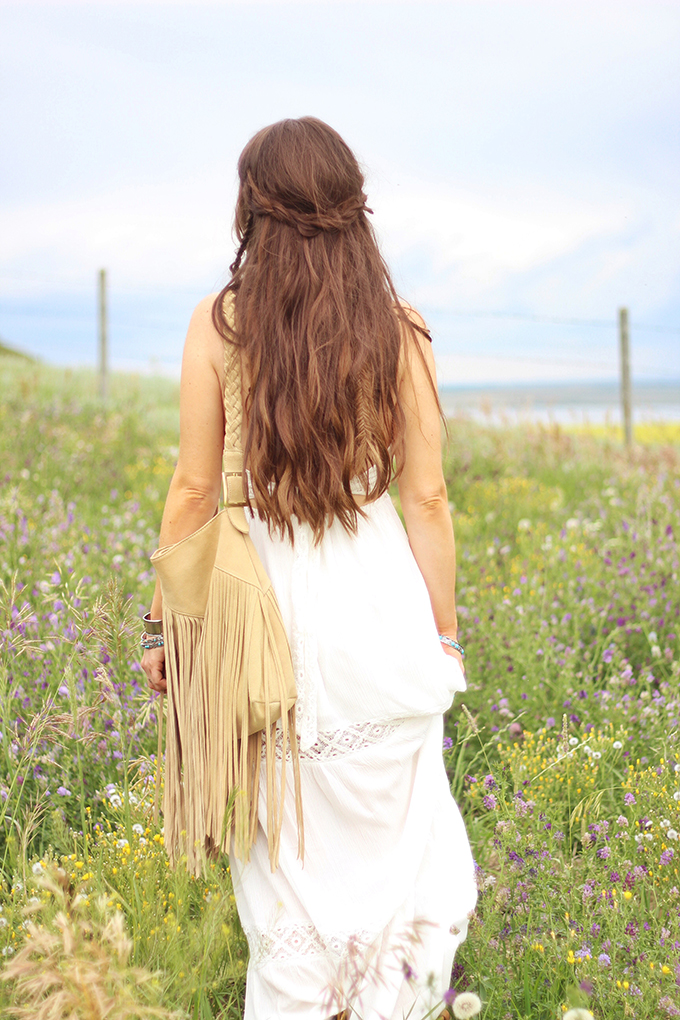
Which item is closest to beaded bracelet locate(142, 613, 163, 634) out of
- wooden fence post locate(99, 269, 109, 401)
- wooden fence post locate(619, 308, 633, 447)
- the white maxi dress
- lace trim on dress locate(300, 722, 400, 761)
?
the white maxi dress

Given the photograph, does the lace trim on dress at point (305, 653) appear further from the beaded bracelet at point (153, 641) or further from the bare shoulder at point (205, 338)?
the bare shoulder at point (205, 338)

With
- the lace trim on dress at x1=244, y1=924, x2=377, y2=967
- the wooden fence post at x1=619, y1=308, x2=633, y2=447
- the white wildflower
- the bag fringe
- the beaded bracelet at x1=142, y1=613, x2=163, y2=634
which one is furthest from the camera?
the wooden fence post at x1=619, y1=308, x2=633, y2=447

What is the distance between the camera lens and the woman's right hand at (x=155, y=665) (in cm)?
191

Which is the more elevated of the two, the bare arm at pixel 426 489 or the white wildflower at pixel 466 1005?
the bare arm at pixel 426 489

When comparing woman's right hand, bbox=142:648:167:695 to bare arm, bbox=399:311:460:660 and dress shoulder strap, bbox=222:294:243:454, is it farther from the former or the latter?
bare arm, bbox=399:311:460:660

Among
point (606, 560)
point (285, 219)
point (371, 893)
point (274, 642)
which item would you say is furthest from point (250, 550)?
point (606, 560)

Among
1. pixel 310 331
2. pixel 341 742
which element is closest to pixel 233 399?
pixel 310 331

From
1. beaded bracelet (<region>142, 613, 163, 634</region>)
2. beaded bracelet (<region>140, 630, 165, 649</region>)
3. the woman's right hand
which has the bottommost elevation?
the woman's right hand

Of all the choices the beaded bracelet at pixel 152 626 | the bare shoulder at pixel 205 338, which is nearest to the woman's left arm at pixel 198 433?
the bare shoulder at pixel 205 338

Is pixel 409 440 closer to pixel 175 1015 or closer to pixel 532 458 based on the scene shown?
pixel 175 1015

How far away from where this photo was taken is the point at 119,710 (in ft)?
7.57

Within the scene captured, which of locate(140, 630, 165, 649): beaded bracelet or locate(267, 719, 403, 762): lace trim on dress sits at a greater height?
locate(140, 630, 165, 649): beaded bracelet

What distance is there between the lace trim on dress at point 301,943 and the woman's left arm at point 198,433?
824 millimetres

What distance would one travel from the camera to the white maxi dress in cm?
174
